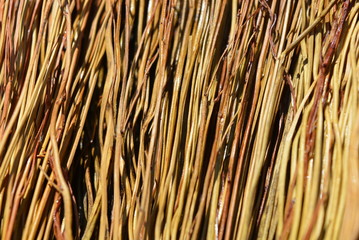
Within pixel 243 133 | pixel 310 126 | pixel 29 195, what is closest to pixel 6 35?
pixel 29 195

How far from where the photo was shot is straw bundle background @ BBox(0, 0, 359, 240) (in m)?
0.93

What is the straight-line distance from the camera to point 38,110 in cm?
105

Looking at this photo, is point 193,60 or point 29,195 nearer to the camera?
point 29,195

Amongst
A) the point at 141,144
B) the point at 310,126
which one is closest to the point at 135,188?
the point at 141,144

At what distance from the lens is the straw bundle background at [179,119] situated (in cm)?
93

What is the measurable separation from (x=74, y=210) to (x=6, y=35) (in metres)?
0.39

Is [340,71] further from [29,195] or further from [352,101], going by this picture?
[29,195]

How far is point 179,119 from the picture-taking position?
1047 millimetres

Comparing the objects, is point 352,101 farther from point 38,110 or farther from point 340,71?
point 38,110

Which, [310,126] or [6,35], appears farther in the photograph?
[6,35]

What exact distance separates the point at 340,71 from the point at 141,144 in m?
0.39

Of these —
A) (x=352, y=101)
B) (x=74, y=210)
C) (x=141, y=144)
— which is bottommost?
(x=74, y=210)

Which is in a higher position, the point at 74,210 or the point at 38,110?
the point at 38,110

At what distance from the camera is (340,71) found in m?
0.99
